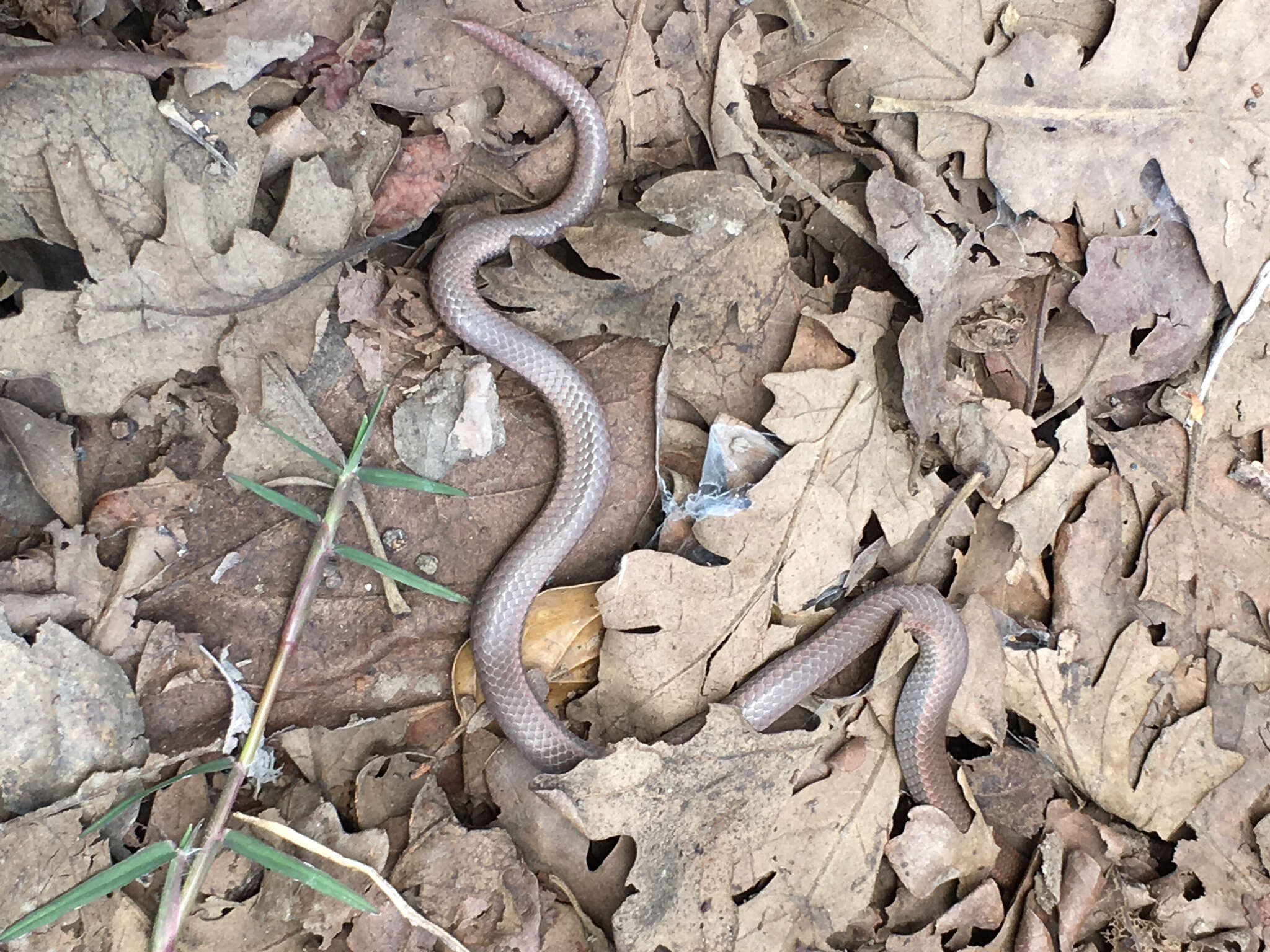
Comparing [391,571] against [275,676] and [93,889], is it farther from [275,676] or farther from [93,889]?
[93,889]

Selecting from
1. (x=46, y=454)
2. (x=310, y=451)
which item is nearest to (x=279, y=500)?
(x=310, y=451)

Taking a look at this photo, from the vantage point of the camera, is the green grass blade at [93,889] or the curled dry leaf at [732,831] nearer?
the green grass blade at [93,889]

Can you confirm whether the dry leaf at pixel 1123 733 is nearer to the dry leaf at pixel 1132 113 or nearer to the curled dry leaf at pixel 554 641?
the dry leaf at pixel 1132 113

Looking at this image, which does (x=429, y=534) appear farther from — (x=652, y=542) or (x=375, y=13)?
(x=375, y=13)

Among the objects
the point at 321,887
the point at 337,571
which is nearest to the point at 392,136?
the point at 337,571

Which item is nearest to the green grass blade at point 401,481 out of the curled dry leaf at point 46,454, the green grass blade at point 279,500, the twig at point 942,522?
the green grass blade at point 279,500

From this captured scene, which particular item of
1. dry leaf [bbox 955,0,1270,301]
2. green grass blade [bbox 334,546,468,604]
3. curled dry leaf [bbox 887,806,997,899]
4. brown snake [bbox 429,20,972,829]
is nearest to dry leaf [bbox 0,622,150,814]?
green grass blade [bbox 334,546,468,604]
